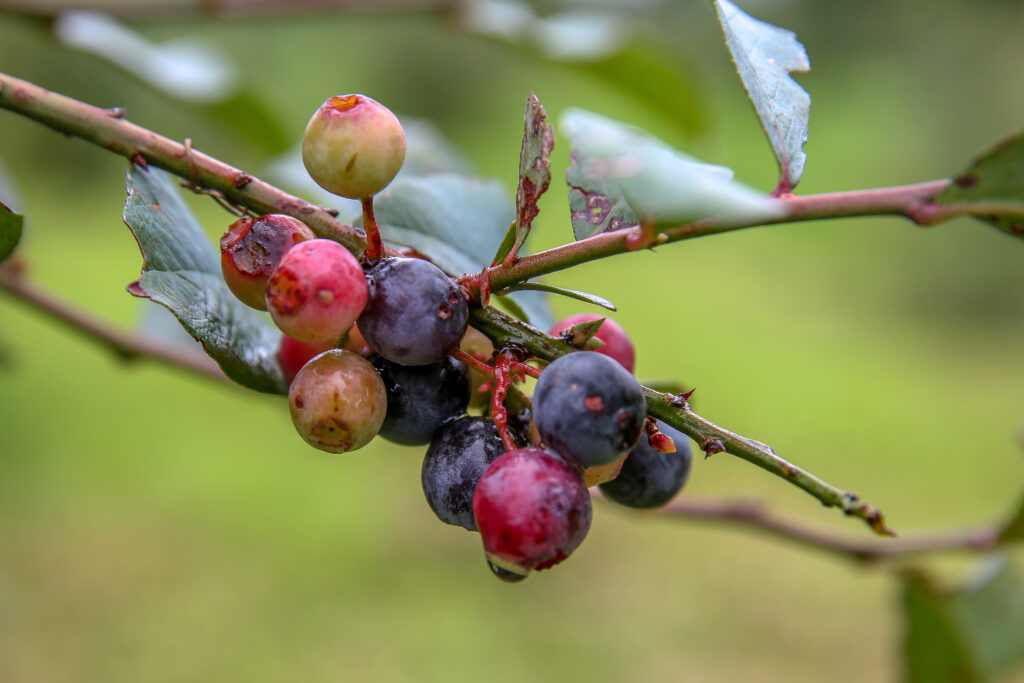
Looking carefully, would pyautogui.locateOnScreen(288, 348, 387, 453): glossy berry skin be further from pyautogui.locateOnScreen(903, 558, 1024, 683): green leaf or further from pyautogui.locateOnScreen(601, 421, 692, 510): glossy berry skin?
pyautogui.locateOnScreen(903, 558, 1024, 683): green leaf

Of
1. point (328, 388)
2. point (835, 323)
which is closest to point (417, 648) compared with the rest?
point (328, 388)

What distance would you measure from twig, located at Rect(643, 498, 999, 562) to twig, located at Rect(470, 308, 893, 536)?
0.45m

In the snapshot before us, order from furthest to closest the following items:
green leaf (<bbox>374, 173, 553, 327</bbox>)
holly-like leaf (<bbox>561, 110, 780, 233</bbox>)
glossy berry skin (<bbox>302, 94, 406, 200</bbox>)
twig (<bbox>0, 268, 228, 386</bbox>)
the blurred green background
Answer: the blurred green background < twig (<bbox>0, 268, 228, 386</bbox>) < green leaf (<bbox>374, 173, 553, 327</bbox>) < glossy berry skin (<bbox>302, 94, 406, 200</bbox>) < holly-like leaf (<bbox>561, 110, 780, 233</bbox>)

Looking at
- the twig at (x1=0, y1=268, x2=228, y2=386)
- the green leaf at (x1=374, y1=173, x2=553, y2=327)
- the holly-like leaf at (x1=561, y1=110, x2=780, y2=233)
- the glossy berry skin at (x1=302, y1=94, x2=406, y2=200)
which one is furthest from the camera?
the twig at (x1=0, y1=268, x2=228, y2=386)

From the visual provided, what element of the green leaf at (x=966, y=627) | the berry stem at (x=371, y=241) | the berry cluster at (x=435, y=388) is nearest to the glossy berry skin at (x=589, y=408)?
the berry cluster at (x=435, y=388)

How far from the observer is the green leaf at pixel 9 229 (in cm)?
40

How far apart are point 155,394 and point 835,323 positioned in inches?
123

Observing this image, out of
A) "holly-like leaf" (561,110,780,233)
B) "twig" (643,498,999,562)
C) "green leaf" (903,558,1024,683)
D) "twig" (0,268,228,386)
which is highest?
"holly-like leaf" (561,110,780,233)

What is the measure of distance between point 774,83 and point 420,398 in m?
0.24

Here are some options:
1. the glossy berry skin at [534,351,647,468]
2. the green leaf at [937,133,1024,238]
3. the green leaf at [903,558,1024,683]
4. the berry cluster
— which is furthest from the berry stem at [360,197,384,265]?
the green leaf at [903,558,1024,683]

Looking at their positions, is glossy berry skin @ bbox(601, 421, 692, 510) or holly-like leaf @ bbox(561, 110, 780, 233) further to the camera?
glossy berry skin @ bbox(601, 421, 692, 510)

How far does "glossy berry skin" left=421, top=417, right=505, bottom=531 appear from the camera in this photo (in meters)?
0.39

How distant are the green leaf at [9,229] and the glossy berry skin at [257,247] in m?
0.10

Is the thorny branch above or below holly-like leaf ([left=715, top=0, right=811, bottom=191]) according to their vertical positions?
below
